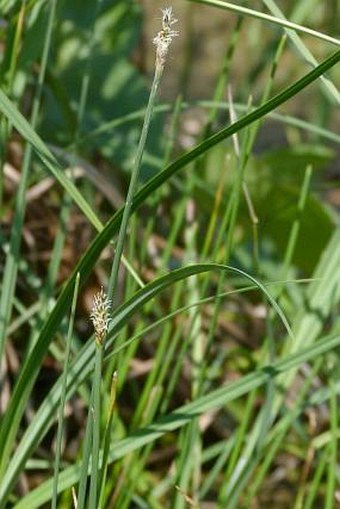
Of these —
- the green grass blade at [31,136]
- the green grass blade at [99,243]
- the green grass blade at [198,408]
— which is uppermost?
the green grass blade at [31,136]

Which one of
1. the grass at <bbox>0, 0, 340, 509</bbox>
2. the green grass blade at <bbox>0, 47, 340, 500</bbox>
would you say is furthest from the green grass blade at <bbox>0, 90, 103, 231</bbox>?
the grass at <bbox>0, 0, 340, 509</bbox>

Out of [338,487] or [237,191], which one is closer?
[237,191]

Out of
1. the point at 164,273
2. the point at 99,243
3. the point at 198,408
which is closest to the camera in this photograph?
the point at 99,243

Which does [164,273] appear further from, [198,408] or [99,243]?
[99,243]

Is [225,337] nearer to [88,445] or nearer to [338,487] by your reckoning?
[338,487]

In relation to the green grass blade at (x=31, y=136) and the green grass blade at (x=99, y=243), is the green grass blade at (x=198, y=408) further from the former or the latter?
the green grass blade at (x=31, y=136)

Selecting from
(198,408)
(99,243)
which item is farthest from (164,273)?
(99,243)

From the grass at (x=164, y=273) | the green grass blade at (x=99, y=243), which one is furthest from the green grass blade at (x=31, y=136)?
the grass at (x=164, y=273)

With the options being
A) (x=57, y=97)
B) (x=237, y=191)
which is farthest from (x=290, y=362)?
(x=57, y=97)
